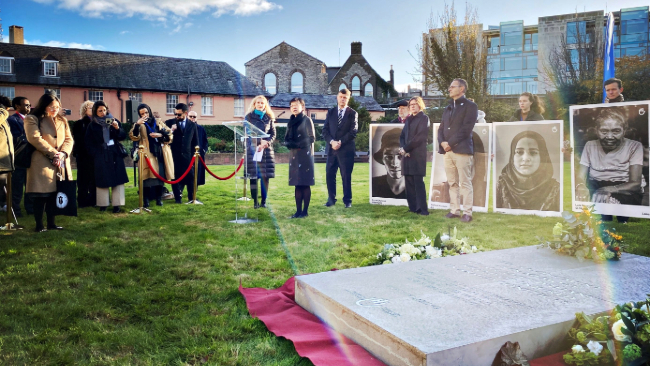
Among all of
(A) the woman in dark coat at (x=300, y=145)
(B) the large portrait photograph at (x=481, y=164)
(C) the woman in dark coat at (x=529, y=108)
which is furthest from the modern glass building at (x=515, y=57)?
(A) the woman in dark coat at (x=300, y=145)

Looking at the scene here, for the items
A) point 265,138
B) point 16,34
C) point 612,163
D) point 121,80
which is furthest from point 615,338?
point 16,34

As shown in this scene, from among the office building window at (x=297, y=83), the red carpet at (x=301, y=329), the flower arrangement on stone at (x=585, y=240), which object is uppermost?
the office building window at (x=297, y=83)

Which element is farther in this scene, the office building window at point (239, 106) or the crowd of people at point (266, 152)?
the office building window at point (239, 106)

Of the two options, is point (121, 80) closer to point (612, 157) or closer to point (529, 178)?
point (529, 178)

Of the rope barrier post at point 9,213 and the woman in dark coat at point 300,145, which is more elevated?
the woman in dark coat at point 300,145

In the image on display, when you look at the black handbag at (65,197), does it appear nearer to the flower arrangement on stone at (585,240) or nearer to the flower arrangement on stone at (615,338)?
the flower arrangement on stone at (585,240)

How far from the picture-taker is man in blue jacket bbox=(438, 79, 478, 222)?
28.9 feet

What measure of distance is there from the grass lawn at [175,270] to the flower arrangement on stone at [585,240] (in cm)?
183

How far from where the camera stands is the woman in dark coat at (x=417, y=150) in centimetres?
966

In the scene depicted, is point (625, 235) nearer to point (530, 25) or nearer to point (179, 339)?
point (179, 339)

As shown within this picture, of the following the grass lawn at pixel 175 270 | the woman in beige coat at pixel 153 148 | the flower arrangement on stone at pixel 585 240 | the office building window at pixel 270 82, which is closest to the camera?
the grass lawn at pixel 175 270

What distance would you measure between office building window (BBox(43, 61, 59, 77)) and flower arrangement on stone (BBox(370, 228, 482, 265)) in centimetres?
3935

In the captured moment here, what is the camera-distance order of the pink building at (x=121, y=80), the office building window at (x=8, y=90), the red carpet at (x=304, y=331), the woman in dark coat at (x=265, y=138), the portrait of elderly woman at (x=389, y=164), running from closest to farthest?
the red carpet at (x=304, y=331), the woman in dark coat at (x=265, y=138), the portrait of elderly woman at (x=389, y=164), the office building window at (x=8, y=90), the pink building at (x=121, y=80)

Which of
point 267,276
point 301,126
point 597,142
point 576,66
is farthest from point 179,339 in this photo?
point 576,66
